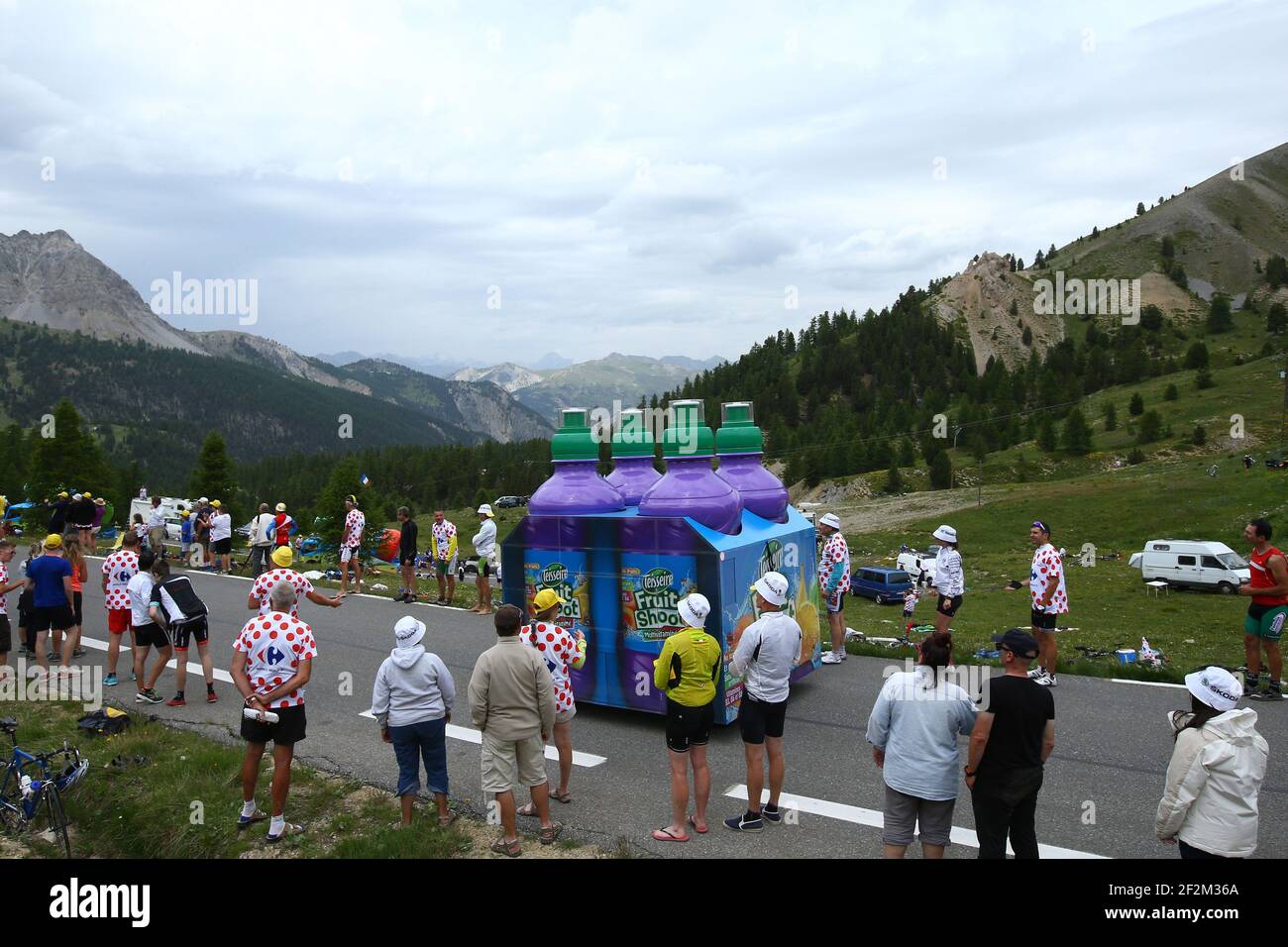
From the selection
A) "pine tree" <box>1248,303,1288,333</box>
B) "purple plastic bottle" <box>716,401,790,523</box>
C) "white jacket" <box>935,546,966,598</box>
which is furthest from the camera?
"pine tree" <box>1248,303,1288,333</box>

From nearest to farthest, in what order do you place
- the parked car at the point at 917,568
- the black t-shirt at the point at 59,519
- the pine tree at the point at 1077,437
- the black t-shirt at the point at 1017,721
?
the black t-shirt at the point at 1017,721
the black t-shirt at the point at 59,519
the parked car at the point at 917,568
the pine tree at the point at 1077,437

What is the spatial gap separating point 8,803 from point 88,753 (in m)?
1.40

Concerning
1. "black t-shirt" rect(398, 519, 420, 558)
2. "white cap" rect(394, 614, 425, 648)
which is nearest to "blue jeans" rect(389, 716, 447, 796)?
"white cap" rect(394, 614, 425, 648)

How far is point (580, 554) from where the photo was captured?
971 centimetres

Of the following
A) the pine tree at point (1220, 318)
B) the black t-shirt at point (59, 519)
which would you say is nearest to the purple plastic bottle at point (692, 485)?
the black t-shirt at point (59, 519)

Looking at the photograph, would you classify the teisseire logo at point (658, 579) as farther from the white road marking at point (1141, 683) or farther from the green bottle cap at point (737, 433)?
the white road marking at point (1141, 683)

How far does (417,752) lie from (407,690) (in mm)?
603

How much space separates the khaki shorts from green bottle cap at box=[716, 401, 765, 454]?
18.1ft

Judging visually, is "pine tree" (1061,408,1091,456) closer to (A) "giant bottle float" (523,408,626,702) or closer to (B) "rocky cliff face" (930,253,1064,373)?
(B) "rocky cliff face" (930,253,1064,373)

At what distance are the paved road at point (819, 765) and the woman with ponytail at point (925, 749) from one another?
95 cm

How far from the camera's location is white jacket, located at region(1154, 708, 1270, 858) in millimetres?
4793
